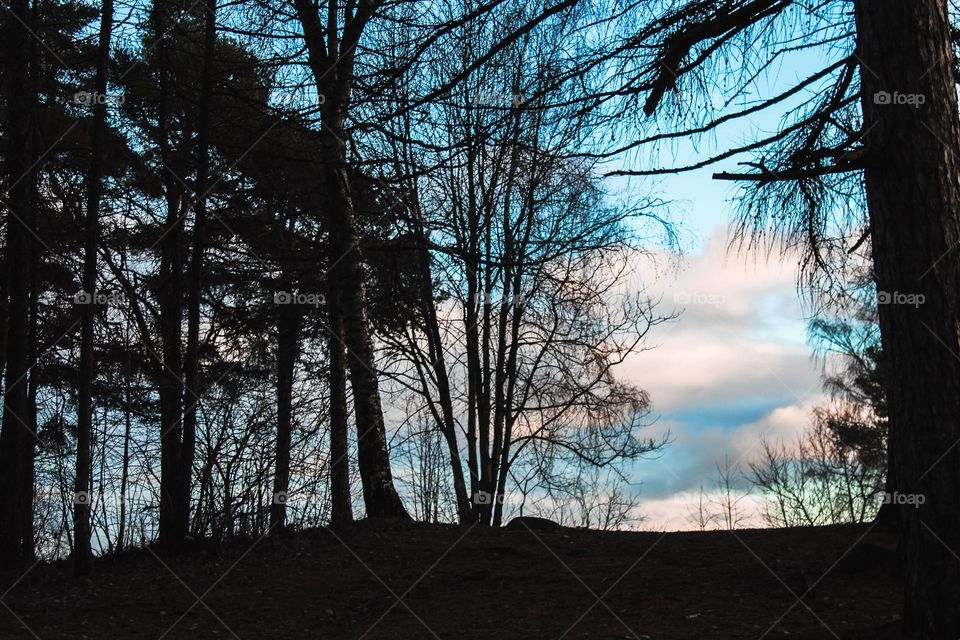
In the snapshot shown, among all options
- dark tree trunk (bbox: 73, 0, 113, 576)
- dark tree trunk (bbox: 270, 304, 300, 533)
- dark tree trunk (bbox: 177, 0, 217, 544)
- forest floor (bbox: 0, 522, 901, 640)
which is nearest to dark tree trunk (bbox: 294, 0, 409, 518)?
forest floor (bbox: 0, 522, 901, 640)

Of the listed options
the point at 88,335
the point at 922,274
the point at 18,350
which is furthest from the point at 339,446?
the point at 922,274

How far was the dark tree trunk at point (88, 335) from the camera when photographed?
7137mm

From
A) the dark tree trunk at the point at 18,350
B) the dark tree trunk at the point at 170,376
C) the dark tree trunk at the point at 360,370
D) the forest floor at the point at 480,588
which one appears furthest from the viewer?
the dark tree trunk at the point at 360,370

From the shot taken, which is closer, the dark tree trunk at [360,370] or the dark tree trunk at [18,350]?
the dark tree trunk at [18,350]

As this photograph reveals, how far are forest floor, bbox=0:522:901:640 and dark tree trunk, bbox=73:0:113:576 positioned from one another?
0.48 meters

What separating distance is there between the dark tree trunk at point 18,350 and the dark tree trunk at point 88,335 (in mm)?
937

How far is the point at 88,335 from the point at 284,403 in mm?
4075

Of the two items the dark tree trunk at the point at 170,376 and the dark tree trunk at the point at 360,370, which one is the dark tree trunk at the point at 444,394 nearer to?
the dark tree trunk at the point at 360,370

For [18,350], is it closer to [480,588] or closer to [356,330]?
[356,330]

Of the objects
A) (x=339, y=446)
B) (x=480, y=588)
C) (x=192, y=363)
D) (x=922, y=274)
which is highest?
(x=192, y=363)

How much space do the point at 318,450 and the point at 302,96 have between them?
17.3 feet

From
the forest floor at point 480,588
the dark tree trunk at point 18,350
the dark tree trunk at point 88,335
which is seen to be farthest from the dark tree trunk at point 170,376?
the dark tree trunk at point 18,350

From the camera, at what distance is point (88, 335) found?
7281 millimetres

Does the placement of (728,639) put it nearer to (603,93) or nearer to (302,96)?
(603,93)
